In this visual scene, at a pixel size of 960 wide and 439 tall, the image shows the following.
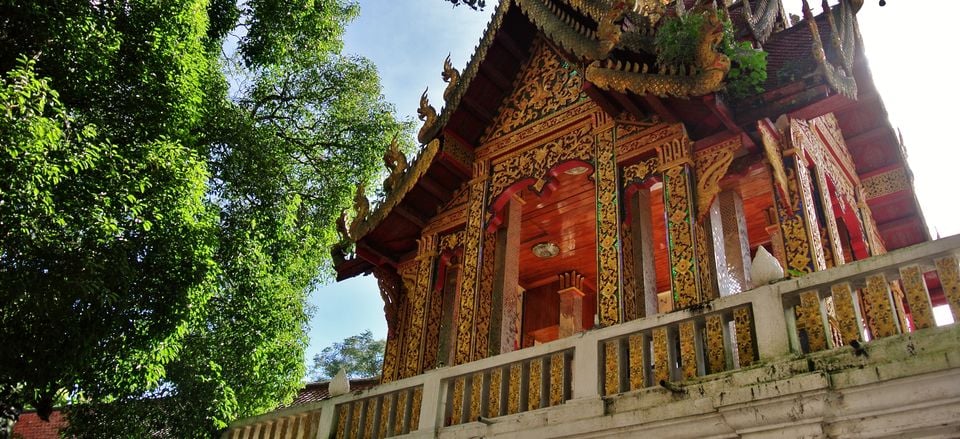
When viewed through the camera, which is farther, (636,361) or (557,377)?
(557,377)

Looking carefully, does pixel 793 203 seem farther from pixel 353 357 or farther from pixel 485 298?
pixel 353 357

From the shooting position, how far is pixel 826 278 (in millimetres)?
4191

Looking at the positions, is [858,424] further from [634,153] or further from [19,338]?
[19,338]

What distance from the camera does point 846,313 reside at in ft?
13.3

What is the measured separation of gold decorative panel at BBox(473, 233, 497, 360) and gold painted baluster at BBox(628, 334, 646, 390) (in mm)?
2134

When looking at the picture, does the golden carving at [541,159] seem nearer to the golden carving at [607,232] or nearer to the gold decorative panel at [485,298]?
the golden carving at [607,232]

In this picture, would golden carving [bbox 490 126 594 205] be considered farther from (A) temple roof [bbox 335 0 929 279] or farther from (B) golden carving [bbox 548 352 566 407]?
(B) golden carving [bbox 548 352 566 407]

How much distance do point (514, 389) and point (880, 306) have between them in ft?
7.95

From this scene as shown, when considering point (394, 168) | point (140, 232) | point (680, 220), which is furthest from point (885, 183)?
point (140, 232)

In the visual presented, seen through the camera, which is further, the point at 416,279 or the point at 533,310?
the point at 533,310

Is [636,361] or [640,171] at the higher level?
[640,171]

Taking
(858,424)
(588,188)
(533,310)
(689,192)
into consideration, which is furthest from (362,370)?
(858,424)

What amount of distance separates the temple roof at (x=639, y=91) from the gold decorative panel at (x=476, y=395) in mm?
2527

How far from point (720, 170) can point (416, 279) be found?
134 inches
